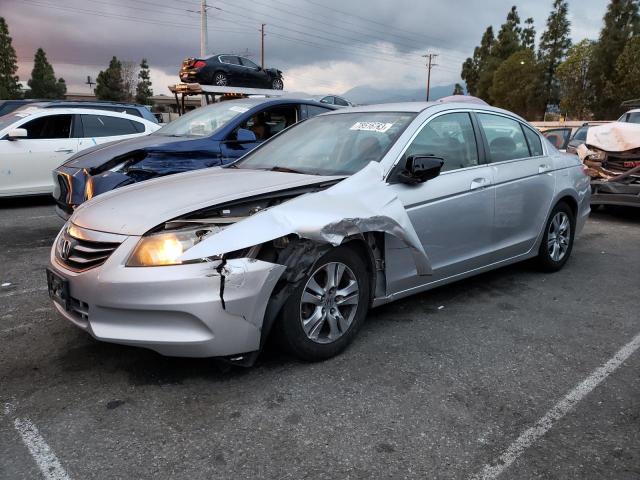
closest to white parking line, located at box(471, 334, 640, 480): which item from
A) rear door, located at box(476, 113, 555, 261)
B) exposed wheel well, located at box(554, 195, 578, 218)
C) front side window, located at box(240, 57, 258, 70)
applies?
rear door, located at box(476, 113, 555, 261)

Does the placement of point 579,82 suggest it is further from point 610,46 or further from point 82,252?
point 82,252

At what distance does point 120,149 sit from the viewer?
6.39 meters

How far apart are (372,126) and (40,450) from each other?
298cm

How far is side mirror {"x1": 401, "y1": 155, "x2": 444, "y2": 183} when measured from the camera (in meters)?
3.75

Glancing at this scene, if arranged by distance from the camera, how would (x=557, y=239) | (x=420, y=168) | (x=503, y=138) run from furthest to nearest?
(x=557, y=239)
(x=503, y=138)
(x=420, y=168)

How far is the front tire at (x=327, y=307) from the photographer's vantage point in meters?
3.20

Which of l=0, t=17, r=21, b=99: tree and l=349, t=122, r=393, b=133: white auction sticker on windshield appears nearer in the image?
l=349, t=122, r=393, b=133: white auction sticker on windshield

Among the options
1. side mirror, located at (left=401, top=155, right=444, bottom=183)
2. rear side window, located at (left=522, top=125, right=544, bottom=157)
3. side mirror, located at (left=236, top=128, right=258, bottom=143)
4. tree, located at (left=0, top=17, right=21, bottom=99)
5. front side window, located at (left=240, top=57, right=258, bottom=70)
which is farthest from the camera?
tree, located at (left=0, top=17, right=21, bottom=99)

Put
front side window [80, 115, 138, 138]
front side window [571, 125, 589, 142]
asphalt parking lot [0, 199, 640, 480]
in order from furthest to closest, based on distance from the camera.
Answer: front side window [571, 125, 589, 142] → front side window [80, 115, 138, 138] → asphalt parking lot [0, 199, 640, 480]

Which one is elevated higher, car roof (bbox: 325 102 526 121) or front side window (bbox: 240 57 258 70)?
front side window (bbox: 240 57 258 70)

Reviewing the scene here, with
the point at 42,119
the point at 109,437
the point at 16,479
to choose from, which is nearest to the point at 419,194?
the point at 109,437

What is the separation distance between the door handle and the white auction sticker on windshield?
2.61 ft

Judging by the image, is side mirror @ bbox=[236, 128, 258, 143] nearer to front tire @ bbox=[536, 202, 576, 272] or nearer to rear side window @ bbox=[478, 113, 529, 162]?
rear side window @ bbox=[478, 113, 529, 162]

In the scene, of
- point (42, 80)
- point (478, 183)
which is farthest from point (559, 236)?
point (42, 80)
